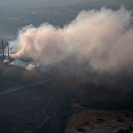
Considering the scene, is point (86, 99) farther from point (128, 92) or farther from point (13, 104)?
point (13, 104)

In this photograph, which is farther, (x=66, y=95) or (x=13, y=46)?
(x=13, y=46)

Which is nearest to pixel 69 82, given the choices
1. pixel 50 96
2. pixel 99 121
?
pixel 50 96

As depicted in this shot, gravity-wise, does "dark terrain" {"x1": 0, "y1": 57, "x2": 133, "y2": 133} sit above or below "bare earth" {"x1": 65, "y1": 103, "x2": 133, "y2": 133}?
above

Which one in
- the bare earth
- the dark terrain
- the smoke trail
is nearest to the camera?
the bare earth

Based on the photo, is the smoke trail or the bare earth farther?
→ the smoke trail

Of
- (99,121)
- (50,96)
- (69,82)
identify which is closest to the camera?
(99,121)

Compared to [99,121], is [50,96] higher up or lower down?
higher up

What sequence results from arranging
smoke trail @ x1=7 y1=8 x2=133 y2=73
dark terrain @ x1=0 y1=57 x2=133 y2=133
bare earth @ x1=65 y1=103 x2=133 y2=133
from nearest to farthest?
bare earth @ x1=65 y1=103 x2=133 y2=133 < dark terrain @ x1=0 y1=57 x2=133 y2=133 < smoke trail @ x1=7 y1=8 x2=133 y2=73

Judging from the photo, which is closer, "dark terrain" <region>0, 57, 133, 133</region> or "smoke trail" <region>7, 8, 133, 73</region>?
"dark terrain" <region>0, 57, 133, 133</region>

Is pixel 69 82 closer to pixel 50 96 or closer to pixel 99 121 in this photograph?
pixel 50 96

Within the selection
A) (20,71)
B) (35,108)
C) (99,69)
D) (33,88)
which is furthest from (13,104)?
(99,69)

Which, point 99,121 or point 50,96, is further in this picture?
point 50,96
